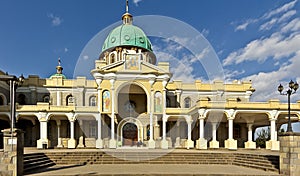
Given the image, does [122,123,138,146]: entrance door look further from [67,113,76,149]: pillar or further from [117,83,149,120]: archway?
[67,113,76,149]: pillar

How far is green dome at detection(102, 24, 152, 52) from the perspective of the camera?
114 feet

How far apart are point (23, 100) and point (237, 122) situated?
2527 centimetres

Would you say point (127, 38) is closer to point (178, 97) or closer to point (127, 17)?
point (127, 17)

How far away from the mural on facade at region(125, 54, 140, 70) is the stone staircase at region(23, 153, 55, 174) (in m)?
13.5

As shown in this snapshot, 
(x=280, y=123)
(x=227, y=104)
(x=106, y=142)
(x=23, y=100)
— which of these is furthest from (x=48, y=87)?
(x=280, y=123)

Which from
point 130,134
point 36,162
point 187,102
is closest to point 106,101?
point 130,134

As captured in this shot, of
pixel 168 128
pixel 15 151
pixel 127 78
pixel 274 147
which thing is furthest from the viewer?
pixel 168 128

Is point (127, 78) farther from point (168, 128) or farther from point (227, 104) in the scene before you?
point (227, 104)

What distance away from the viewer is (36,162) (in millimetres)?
15445

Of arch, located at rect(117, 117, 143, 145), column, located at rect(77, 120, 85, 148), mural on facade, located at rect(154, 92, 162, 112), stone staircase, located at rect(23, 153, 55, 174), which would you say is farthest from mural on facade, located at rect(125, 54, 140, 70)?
stone staircase, located at rect(23, 153, 55, 174)

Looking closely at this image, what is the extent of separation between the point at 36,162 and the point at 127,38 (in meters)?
22.3

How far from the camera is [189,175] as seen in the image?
1220cm

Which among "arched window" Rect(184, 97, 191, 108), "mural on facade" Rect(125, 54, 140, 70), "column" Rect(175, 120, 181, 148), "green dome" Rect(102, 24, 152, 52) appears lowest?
"column" Rect(175, 120, 181, 148)

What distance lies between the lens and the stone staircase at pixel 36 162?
45.6 feet
